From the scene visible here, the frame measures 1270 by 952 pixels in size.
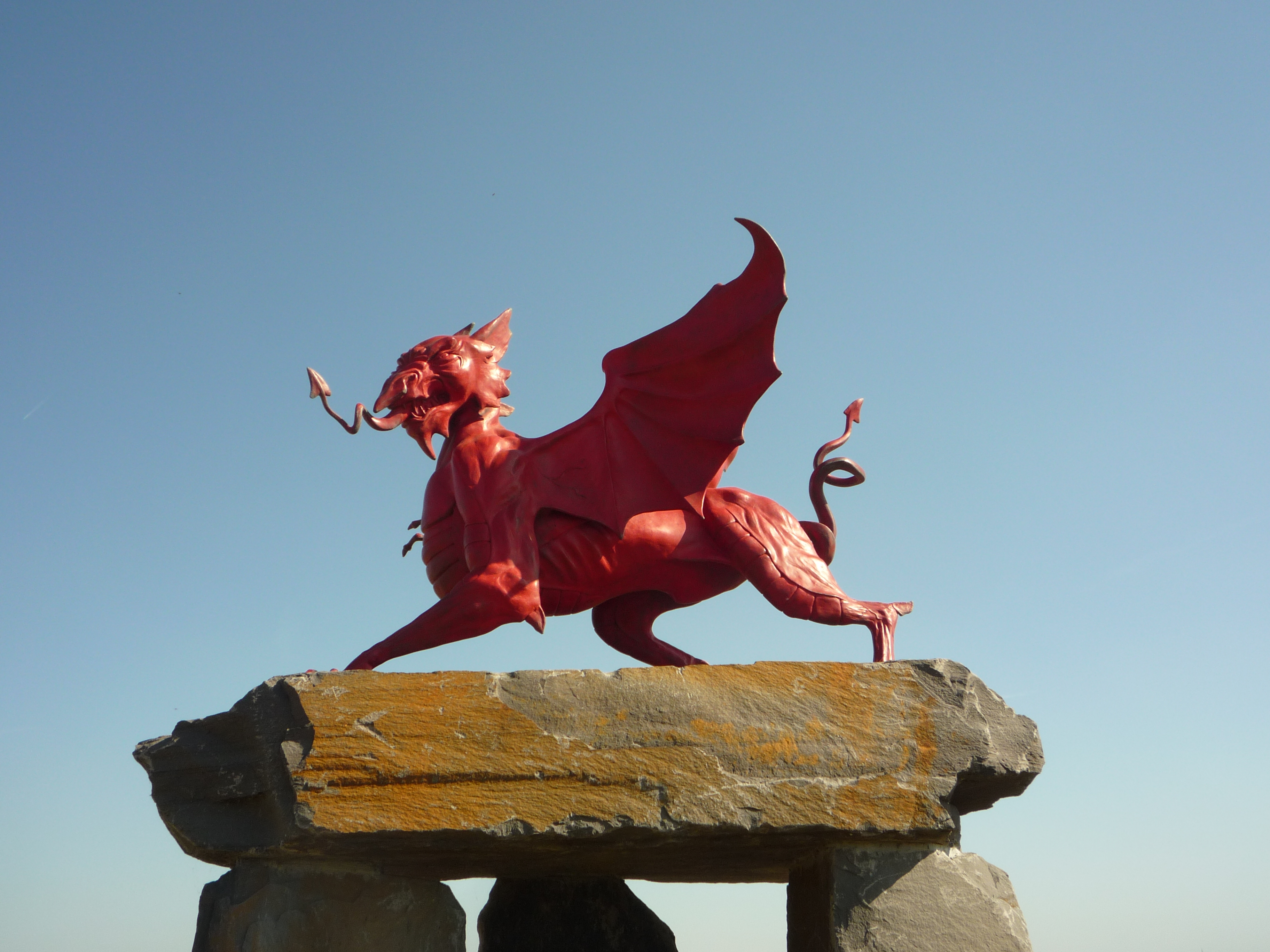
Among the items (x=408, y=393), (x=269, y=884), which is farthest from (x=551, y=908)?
(x=408, y=393)

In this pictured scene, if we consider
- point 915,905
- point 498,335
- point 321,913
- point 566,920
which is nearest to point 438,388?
point 498,335

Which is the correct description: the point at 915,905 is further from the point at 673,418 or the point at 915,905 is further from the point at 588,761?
the point at 673,418

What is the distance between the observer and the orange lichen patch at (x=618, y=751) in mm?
2613

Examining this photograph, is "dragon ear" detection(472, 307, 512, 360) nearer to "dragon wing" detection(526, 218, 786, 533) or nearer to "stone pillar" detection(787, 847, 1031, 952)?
"dragon wing" detection(526, 218, 786, 533)

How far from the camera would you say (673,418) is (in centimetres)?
338

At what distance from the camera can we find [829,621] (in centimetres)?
315

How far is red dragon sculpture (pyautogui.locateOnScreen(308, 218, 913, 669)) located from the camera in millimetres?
3160

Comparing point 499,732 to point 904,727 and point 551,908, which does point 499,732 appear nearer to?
point 904,727

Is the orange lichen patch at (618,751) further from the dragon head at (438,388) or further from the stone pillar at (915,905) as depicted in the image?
the dragon head at (438,388)

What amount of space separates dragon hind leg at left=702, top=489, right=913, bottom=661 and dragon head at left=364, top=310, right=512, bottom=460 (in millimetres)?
772

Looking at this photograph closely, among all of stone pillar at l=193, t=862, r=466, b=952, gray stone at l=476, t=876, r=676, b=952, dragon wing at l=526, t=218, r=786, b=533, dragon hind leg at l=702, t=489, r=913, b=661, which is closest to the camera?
stone pillar at l=193, t=862, r=466, b=952

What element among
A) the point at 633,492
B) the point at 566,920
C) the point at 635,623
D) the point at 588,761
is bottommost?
Answer: the point at 566,920

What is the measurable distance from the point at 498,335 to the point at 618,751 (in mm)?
1585

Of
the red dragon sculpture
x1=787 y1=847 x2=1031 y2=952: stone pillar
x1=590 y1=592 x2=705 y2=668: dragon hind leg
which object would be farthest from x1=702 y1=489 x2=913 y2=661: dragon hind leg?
x1=787 y1=847 x2=1031 y2=952: stone pillar
